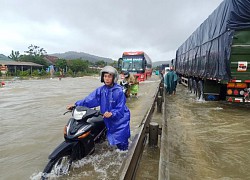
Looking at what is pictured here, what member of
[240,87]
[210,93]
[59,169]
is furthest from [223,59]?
[59,169]

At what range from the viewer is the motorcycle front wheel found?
125 inches

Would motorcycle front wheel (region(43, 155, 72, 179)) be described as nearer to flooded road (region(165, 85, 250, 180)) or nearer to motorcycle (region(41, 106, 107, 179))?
motorcycle (region(41, 106, 107, 179))

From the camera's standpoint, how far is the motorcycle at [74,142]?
125 inches

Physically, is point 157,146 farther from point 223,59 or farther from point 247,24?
point 247,24

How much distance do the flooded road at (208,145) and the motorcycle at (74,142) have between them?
4.08 feet

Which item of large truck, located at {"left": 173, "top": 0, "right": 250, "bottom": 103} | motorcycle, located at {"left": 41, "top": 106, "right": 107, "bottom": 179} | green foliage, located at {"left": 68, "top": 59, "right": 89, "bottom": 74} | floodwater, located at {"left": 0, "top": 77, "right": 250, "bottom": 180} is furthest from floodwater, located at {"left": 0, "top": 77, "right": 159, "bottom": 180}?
green foliage, located at {"left": 68, "top": 59, "right": 89, "bottom": 74}

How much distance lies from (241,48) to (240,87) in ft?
4.33

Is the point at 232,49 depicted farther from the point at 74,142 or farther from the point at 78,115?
the point at 74,142

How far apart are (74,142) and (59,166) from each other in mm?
417

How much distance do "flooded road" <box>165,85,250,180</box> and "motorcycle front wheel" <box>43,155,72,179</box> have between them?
1.50m

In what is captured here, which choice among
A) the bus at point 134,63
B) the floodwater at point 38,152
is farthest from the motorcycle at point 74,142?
the bus at point 134,63

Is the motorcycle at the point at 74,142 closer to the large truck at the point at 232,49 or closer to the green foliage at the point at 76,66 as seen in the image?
the large truck at the point at 232,49

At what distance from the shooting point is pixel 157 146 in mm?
4180

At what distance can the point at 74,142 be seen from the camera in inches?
129
